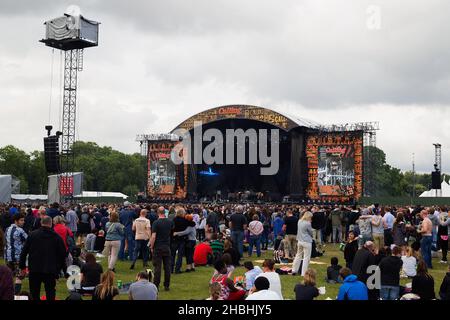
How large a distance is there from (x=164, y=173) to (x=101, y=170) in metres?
61.8

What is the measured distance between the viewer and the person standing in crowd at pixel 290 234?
1491 cm

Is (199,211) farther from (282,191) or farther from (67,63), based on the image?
(282,191)

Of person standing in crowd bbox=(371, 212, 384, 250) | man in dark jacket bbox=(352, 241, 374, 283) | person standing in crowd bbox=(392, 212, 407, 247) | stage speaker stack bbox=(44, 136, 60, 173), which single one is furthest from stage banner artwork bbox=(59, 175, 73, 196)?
man in dark jacket bbox=(352, 241, 374, 283)

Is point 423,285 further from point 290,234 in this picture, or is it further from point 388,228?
point 388,228

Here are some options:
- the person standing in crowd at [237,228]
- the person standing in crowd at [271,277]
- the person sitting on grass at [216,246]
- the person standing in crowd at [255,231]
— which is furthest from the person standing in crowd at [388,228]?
the person standing in crowd at [271,277]

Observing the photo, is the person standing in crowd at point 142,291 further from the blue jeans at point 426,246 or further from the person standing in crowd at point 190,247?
the blue jeans at point 426,246

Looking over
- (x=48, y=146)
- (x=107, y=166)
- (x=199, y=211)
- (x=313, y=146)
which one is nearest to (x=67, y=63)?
(x=48, y=146)

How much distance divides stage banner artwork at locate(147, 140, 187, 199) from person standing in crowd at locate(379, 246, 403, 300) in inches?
1436

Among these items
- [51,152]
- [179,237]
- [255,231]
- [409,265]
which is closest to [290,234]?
[255,231]

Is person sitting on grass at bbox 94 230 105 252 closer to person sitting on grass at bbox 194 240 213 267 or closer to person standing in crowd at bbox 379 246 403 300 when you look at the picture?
person sitting on grass at bbox 194 240 213 267

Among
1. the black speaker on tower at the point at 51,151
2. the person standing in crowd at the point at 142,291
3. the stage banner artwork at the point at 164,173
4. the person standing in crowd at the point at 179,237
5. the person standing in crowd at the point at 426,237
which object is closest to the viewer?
the person standing in crowd at the point at 142,291

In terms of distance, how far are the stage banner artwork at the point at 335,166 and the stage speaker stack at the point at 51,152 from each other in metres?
17.0

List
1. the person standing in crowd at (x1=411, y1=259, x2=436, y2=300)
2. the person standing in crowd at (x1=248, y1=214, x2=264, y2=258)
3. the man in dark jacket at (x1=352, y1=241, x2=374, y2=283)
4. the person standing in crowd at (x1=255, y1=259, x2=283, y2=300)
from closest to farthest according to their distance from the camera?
the person standing in crowd at (x1=255, y1=259, x2=283, y2=300), the person standing in crowd at (x1=411, y1=259, x2=436, y2=300), the man in dark jacket at (x1=352, y1=241, x2=374, y2=283), the person standing in crowd at (x1=248, y1=214, x2=264, y2=258)

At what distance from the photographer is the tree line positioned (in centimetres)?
9131
